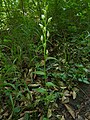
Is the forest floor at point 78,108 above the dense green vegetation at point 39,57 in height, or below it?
below

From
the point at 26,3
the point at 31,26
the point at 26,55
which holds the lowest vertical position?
the point at 26,55

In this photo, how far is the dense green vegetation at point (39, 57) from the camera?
2.25m

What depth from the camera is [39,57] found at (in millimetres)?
2812

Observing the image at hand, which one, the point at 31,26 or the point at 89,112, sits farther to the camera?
the point at 31,26

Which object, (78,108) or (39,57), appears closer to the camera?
(78,108)

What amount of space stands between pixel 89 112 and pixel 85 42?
970 mm

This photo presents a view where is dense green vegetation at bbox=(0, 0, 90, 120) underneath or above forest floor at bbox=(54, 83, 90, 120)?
above

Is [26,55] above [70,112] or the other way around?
above

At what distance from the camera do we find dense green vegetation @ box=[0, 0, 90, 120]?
2251 mm

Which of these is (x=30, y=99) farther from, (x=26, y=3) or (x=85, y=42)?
(x=26, y=3)

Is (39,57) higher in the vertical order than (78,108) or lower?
higher

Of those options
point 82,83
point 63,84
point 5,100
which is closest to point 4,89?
point 5,100

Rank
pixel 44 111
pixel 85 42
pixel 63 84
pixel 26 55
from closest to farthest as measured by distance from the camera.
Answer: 1. pixel 44 111
2. pixel 63 84
3. pixel 26 55
4. pixel 85 42

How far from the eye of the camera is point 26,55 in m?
2.73
